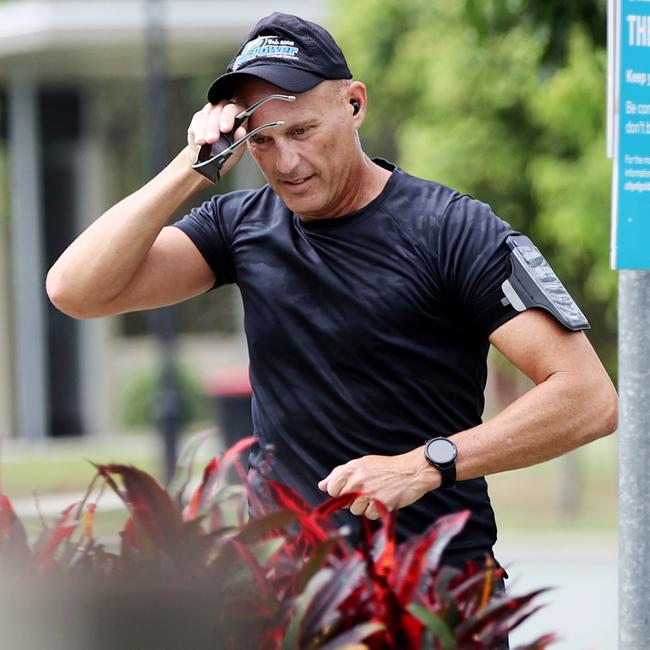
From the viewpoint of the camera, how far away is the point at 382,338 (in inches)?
124

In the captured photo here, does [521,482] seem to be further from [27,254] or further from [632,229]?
[632,229]

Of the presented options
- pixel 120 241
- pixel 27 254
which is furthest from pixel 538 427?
pixel 27 254

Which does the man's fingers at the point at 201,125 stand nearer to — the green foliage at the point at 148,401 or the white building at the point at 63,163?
the white building at the point at 63,163

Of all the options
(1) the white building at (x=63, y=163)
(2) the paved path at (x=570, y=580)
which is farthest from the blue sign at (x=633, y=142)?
(1) the white building at (x=63, y=163)

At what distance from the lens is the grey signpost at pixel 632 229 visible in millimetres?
Answer: 3312

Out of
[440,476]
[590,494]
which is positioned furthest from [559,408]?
[590,494]

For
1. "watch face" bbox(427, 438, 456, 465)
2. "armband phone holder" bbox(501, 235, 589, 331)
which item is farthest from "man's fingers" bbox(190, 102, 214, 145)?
"watch face" bbox(427, 438, 456, 465)

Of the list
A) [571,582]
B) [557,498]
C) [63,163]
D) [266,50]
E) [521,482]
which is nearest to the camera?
[266,50]

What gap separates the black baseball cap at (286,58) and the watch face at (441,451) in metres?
0.73

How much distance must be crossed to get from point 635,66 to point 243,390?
1092cm

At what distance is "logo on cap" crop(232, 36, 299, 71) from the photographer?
10.2ft

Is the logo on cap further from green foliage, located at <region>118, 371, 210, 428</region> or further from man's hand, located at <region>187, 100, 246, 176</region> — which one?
green foliage, located at <region>118, 371, 210, 428</region>

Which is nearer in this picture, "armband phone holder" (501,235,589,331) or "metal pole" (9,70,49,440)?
"armband phone holder" (501,235,589,331)

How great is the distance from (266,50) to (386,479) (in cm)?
89
